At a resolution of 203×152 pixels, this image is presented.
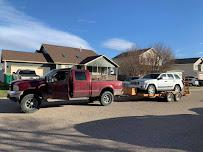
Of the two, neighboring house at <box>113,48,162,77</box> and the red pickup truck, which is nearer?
the red pickup truck

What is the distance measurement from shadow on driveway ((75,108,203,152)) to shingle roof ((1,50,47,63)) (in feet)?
107

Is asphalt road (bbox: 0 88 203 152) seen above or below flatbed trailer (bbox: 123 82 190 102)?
below

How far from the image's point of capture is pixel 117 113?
626 inches

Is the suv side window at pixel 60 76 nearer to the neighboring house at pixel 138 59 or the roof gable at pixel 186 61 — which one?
the neighboring house at pixel 138 59

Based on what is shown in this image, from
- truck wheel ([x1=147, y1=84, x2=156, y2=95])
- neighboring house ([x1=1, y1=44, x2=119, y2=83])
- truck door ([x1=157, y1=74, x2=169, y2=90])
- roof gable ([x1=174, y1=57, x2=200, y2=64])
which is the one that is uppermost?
roof gable ([x1=174, y1=57, x2=200, y2=64])

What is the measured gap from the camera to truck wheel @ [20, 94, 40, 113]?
51.9 feet

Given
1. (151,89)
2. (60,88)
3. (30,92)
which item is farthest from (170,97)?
(30,92)

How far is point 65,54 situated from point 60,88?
34.5 metres

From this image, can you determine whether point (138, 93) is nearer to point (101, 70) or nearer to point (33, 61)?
point (33, 61)

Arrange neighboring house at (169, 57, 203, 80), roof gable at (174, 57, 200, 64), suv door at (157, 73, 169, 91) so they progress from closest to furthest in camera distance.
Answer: suv door at (157, 73, 169, 91) → neighboring house at (169, 57, 203, 80) → roof gable at (174, 57, 200, 64)

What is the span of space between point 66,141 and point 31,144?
0.97 metres

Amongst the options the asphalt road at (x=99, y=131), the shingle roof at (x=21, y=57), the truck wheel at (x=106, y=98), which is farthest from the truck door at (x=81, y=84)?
the shingle roof at (x=21, y=57)

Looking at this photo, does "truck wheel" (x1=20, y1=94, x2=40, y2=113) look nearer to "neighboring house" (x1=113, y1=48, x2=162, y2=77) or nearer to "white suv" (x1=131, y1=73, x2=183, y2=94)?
"white suv" (x1=131, y1=73, x2=183, y2=94)

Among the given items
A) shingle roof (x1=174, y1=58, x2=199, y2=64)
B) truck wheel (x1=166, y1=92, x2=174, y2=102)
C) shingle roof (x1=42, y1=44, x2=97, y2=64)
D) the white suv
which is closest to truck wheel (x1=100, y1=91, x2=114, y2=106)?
the white suv
